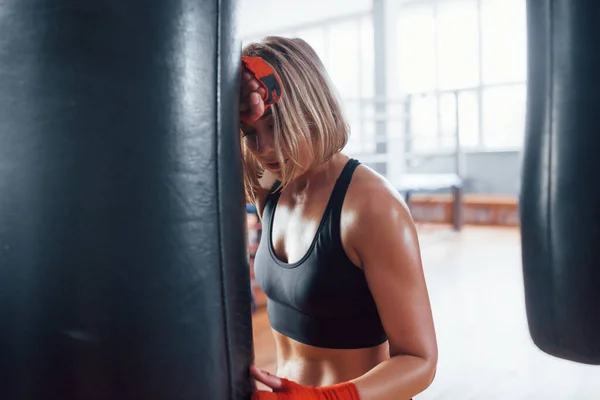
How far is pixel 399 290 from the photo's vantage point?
2.76ft

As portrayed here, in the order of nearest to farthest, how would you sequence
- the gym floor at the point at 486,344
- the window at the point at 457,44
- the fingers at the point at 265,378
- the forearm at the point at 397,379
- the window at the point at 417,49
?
1. the fingers at the point at 265,378
2. the forearm at the point at 397,379
3. the gym floor at the point at 486,344
4. the window at the point at 457,44
5. the window at the point at 417,49

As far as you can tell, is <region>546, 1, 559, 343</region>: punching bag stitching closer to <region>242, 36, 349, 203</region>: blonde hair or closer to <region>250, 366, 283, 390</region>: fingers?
<region>242, 36, 349, 203</region>: blonde hair

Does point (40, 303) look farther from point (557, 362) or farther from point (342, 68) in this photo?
point (342, 68)

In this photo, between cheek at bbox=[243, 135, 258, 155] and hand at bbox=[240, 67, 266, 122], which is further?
cheek at bbox=[243, 135, 258, 155]

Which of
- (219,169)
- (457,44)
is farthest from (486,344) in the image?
(457,44)

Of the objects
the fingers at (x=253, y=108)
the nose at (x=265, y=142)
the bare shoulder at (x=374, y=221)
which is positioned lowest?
the bare shoulder at (x=374, y=221)

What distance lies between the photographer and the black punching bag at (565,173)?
0.84 m

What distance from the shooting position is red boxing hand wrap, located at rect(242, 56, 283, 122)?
669 mm

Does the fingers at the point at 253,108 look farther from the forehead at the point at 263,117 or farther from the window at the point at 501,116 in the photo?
the window at the point at 501,116

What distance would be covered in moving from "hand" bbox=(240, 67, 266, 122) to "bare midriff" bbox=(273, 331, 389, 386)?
0.51 m

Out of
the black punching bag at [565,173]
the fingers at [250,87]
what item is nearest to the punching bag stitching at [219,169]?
the fingers at [250,87]

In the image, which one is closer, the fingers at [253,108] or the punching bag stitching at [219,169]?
the punching bag stitching at [219,169]

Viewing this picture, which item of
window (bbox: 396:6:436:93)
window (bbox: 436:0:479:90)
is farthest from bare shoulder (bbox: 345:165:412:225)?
window (bbox: 396:6:436:93)

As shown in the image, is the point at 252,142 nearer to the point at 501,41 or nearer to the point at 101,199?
the point at 101,199
